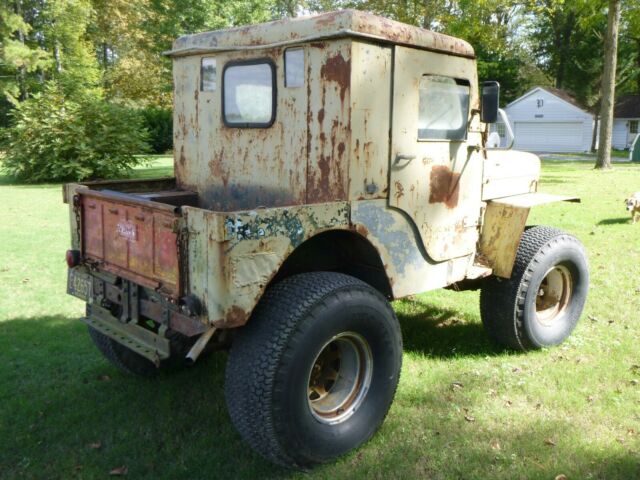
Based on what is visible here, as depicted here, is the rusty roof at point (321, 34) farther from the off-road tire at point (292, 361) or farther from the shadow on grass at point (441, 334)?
the shadow on grass at point (441, 334)

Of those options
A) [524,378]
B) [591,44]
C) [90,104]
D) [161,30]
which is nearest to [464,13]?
[90,104]

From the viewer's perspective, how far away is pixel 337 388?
11.9ft

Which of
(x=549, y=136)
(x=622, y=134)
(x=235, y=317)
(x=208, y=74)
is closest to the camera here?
(x=235, y=317)

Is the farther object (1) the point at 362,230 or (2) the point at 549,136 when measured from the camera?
(2) the point at 549,136

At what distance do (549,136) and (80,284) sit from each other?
40.8 m

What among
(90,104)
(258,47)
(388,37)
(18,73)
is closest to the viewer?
(388,37)

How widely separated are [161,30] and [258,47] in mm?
33391

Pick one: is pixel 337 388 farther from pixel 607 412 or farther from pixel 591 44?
pixel 591 44

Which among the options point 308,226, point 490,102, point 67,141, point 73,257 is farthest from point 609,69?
point 73,257

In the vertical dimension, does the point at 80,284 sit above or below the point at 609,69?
below

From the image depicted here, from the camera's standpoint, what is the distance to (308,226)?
3236 mm

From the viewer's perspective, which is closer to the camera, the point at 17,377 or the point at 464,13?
the point at 17,377

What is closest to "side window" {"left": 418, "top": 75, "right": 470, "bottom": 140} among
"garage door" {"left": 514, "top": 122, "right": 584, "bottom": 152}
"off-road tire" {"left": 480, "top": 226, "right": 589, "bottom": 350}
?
"off-road tire" {"left": 480, "top": 226, "right": 589, "bottom": 350}

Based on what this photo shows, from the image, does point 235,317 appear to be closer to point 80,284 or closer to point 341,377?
point 341,377
